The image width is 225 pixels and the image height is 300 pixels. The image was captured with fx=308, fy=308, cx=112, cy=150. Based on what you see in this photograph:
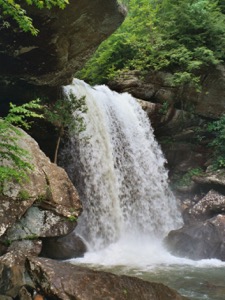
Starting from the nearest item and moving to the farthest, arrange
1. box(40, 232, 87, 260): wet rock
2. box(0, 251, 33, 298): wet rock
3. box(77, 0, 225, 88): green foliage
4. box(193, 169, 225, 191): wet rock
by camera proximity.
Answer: box(0, 251, 33, 298): wet rock
box(40, 232, 87, 260): wet rock
box(193, 169, 225, 191): wet rock
box(77, 0, 225, 88): green foliage

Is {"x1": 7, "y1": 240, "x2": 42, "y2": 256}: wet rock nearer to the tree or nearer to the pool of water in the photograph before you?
the pool of water

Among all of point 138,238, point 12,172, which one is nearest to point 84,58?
point 12,172

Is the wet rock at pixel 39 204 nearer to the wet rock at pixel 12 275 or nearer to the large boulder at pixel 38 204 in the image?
the large boulder at pixel 38 204

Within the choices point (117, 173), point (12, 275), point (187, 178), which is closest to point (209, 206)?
point (187, 178)

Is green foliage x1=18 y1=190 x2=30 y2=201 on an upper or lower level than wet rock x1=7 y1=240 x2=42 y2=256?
upper

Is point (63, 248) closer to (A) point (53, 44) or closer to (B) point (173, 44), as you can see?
(A) point (53, 44)

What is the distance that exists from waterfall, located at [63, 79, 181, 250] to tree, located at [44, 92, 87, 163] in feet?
2.01

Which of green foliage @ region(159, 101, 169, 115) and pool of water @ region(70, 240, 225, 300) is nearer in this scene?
pool of water @ region(70, 240, 225, 300)

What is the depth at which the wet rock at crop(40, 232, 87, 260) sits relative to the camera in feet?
30.9

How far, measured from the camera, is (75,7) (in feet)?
28.8

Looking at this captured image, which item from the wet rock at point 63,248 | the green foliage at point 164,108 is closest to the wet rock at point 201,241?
the wet rock at point 63,248

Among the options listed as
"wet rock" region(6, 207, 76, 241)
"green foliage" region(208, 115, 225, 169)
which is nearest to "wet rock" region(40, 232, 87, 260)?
"wet rock" region(6, 207, 76, 241)

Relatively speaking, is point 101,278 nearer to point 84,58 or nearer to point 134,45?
point 84,58

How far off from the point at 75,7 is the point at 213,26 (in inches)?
380
